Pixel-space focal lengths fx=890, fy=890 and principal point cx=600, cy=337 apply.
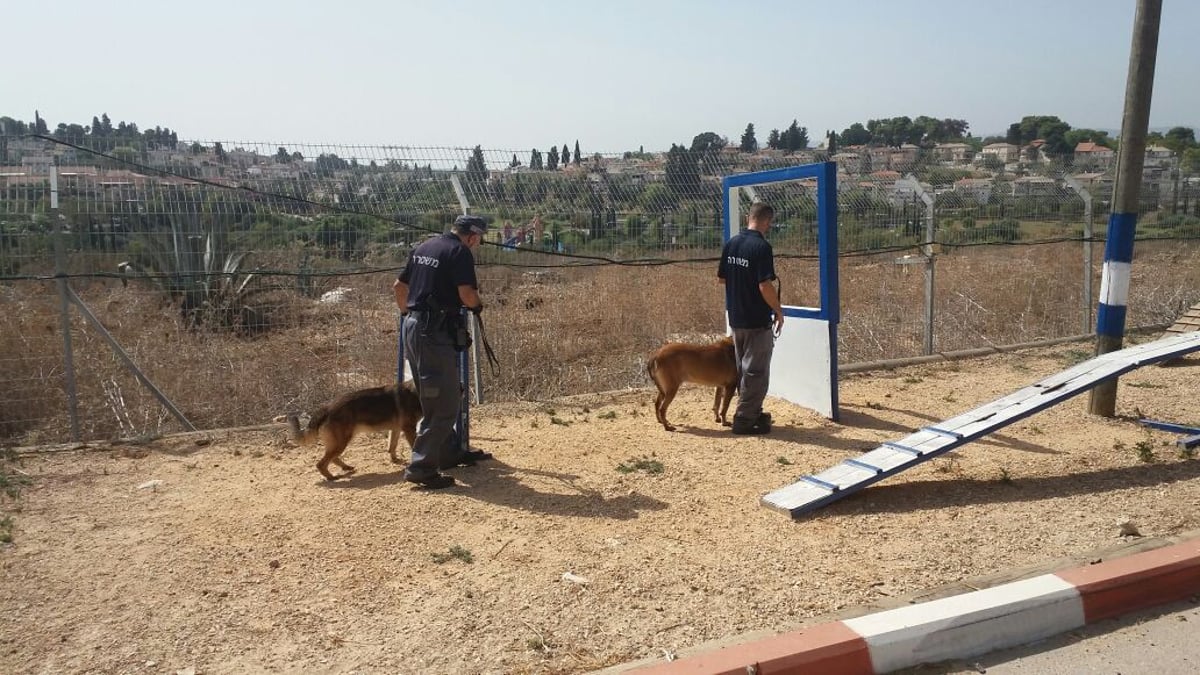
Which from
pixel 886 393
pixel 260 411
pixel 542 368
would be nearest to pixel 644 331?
pixel 542 368

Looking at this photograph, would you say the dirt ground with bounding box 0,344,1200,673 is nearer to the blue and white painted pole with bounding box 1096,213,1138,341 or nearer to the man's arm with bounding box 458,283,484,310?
the blue and white painted pole with bounding box 1096,213,1138,341

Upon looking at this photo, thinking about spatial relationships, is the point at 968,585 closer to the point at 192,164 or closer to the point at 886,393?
the point at 886,393

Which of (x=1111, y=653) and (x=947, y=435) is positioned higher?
(x=947, y=435)

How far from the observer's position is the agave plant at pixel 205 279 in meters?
7.89

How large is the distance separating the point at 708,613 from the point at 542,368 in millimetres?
5564

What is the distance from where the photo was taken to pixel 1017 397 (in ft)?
21.5

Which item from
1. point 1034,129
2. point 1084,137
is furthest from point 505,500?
point 1034,129

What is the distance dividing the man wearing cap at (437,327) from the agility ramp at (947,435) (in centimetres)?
226

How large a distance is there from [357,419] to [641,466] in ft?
6.83

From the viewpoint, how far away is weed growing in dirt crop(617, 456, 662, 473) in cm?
644

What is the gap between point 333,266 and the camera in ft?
28.0

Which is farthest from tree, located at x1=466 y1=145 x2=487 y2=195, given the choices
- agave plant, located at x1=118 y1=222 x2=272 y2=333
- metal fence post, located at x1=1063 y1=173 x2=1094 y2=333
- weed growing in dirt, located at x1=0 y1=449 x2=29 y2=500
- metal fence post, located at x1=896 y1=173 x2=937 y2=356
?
metal fence post, located at x1=1063 y1=173 x2=1094 y2=333

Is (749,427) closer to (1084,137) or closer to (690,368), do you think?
(690,368)

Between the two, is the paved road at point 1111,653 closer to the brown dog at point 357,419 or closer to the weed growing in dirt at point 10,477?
the brown dog at point 357,419
